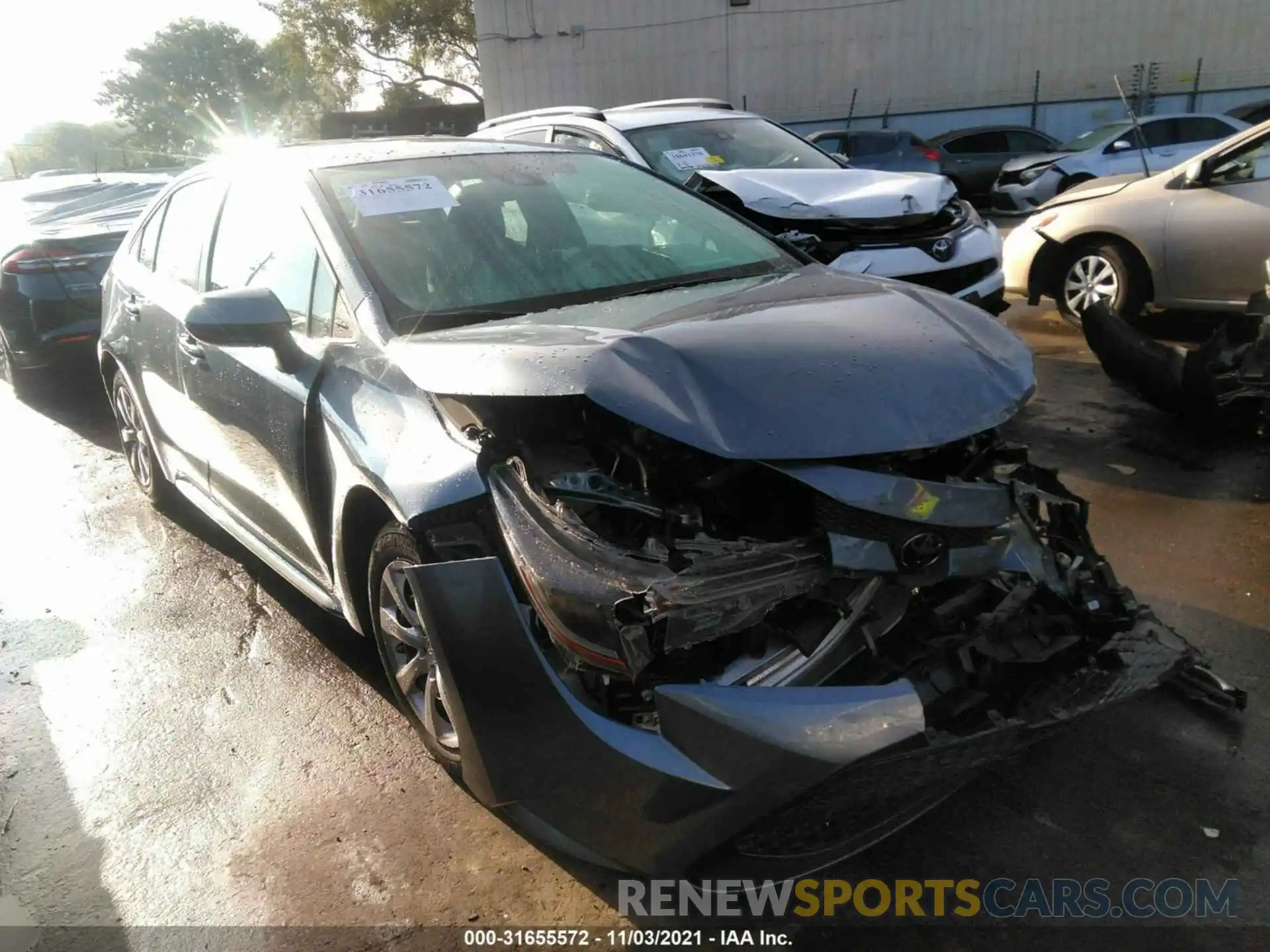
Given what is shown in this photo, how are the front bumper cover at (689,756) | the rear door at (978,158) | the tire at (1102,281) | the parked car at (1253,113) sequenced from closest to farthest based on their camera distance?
1. the front bumper cover at (689,756)
2. the tire at (1102,281)
3. the parked car at (1253,113)
4. the rear door at (978,158)

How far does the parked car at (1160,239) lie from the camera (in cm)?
585

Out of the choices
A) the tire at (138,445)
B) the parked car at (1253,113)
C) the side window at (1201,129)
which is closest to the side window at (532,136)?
the tire at (138,445)

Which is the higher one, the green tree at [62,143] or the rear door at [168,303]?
the rear door at [168,303]

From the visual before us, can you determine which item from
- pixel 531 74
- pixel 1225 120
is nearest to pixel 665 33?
pixel 531 74

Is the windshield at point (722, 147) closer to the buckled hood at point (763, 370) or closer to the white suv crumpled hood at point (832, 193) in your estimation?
the white suv crumpled hood at point (832, 193)

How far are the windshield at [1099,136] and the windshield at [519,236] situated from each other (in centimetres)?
1239

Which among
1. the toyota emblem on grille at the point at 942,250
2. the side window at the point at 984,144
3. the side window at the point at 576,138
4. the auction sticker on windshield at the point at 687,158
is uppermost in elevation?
the side window at the point at 576,138

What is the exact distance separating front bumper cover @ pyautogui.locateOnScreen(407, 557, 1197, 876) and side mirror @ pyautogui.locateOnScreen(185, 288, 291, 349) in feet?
3.88

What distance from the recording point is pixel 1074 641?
7.96ft

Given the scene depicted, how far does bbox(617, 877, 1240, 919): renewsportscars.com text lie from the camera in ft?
7.26

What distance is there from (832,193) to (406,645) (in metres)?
4.01

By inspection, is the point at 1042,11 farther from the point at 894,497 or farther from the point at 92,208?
the point at 894,497

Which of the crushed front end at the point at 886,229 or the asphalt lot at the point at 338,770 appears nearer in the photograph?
the asphalt lot at the point at 338,770

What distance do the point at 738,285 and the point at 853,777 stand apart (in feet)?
5.75
